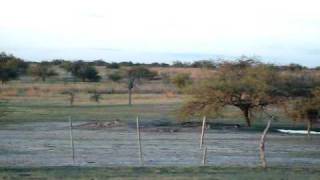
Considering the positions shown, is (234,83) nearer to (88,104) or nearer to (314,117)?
(314,117)

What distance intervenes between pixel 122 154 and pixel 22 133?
12.6 metres

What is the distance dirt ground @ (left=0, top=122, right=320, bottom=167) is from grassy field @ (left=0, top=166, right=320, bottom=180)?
3016 millimetres

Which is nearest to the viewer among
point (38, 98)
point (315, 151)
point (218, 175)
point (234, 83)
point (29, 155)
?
point (218, 175)

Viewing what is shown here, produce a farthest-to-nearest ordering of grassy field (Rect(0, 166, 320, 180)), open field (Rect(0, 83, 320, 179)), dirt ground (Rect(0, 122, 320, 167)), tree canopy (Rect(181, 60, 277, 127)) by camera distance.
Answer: tree canopy (Rect(181, 60, 277, 127)) → dirt ground (Rect(0, 122, 320, 167)) → open field (Rect(0, 83, 320, 179)) → grassy field (Rect(0, 166, 320, 180))

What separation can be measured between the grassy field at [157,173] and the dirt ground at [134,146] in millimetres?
3016

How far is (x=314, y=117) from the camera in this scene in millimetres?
49844

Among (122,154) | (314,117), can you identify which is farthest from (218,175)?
(314,117)

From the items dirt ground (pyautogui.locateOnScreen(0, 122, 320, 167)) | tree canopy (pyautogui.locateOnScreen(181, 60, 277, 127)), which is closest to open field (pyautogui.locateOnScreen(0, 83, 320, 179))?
dirt ground (pyautogui.locateOnScreen(0, 122, 320, 167))

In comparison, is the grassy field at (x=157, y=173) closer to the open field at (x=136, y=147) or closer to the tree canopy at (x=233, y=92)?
the open field at (x=136, y=147)

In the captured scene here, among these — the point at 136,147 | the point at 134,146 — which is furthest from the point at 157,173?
the point at 134,146

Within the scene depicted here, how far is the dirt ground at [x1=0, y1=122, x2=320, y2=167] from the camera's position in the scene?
30859mm

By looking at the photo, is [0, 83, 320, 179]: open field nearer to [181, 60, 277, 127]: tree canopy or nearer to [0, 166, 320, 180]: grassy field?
[0, 166, 320, 180]: grassy field

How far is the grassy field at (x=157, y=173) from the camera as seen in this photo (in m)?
23.1

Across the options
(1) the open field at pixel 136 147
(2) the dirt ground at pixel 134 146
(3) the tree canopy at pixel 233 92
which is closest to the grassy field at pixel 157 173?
(1) the open field at pixel 136 147
